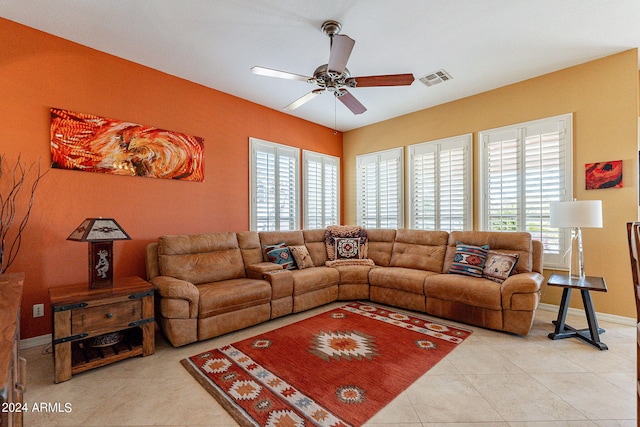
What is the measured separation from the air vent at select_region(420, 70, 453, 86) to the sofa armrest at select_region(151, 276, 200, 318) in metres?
3.68

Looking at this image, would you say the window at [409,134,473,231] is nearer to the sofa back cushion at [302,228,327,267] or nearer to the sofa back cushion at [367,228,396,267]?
the sofa back cushion at [367,228,396,267]

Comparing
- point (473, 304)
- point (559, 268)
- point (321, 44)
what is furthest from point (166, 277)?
point (559, 268)

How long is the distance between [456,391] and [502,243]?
222 centimetres

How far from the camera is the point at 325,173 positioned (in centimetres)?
563

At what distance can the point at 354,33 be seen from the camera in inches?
111

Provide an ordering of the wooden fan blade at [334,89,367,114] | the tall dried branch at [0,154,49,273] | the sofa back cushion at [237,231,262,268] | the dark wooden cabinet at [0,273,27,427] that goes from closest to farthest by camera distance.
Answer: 1. the dark wooden cabinet at [0,273,27,427]
2. the tall dried branch at [0,154,49,273]
3. the wooden fan blade at [334,89,367,114]
4. the sofa back cushion at [237,231,262,268]

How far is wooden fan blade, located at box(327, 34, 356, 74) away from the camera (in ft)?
7.13

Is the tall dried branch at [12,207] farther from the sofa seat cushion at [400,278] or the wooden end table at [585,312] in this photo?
the wooden end table at [585,312]

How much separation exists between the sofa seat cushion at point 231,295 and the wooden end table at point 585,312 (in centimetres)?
297

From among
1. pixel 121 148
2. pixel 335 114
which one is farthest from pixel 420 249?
pixel 121 148

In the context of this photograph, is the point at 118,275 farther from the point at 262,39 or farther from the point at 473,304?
the point at 473,304

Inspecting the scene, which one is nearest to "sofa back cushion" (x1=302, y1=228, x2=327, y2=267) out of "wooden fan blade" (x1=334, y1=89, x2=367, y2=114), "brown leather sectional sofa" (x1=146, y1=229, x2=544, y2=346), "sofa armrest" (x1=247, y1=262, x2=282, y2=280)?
"brown leather sectional sofa" (x1=146, y1=229, x2=544, y2=346)

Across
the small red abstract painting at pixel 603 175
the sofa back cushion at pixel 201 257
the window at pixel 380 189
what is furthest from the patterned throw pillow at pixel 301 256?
the small red abstract painting at pixel 603 175

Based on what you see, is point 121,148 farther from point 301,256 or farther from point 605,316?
point 605,316
